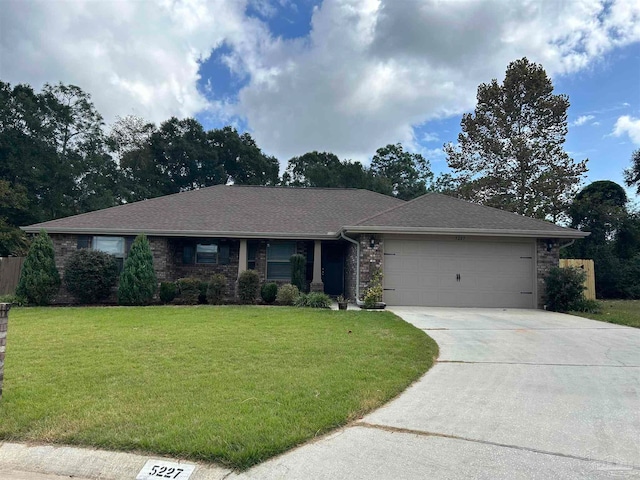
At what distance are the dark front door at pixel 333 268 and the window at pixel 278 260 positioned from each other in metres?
1.48

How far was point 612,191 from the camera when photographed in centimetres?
2005

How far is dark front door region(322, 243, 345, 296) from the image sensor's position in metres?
15.0

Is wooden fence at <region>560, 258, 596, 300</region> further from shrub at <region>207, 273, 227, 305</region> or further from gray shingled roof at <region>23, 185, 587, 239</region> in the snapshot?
shrub at <region>207, 273, 227, 305</region>

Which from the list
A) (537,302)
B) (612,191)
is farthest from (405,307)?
(612,191)

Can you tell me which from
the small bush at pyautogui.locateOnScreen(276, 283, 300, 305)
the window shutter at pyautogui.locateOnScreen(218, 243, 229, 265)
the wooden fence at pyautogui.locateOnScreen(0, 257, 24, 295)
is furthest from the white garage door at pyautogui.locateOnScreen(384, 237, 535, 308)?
the wooden fence at pyautogui.locateOnScreen(0, 257, 24, 295)

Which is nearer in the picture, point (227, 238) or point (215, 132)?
point (227, 238)

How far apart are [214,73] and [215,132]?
18837mm

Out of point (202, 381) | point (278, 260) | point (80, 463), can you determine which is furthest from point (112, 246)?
point (80, 463)

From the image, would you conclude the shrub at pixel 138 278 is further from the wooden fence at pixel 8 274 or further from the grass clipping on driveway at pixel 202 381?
the wooden fence at pixel 8 274

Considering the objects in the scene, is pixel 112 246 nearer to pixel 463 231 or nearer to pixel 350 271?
pixel 350 271

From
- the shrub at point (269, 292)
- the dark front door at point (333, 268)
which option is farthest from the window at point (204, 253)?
the dark front door at point (333, 268)

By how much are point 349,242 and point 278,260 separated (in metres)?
2.56

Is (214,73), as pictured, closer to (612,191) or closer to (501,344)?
(501,344)

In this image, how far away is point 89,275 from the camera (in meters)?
12.0
